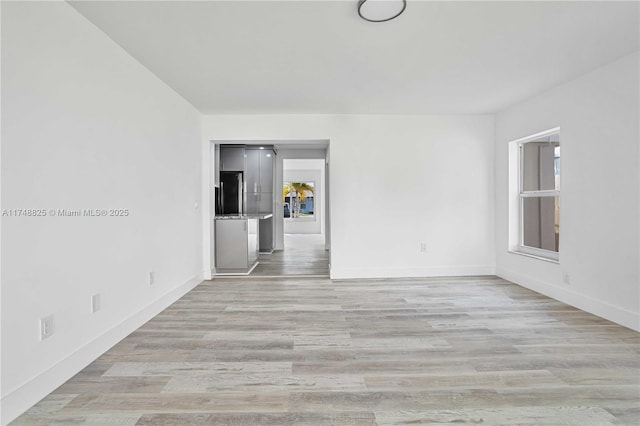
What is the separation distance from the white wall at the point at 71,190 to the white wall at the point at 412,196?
255 centimetres

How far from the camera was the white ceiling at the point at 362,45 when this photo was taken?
2.17 m

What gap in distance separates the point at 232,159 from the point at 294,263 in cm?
281

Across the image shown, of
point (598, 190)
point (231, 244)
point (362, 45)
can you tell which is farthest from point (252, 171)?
point (598, 190)

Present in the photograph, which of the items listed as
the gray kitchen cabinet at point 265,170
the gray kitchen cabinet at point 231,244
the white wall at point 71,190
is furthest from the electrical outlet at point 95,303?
the gray kitchen cabinet at point 265,170

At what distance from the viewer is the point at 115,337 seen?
99.8 inches

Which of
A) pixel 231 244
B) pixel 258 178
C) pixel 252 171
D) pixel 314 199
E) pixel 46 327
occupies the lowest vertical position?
pixel 46 327

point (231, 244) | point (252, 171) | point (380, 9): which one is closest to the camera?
point (380, 9)

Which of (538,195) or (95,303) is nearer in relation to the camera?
(95,303)

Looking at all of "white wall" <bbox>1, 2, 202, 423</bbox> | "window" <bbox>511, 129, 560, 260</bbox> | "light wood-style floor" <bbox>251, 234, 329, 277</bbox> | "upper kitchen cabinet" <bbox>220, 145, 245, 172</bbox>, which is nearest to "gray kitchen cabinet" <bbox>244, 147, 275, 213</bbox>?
"upper kitchen cabinet" <bbox>220, 145, 245, 172</bbox>

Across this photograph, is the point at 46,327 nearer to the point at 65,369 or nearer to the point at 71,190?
the point at 65,369

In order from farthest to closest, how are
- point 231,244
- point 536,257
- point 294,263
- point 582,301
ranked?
1. point 294,263
2. point 231,244
3. point 536,257
4. point 582,301

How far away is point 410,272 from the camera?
4809mm

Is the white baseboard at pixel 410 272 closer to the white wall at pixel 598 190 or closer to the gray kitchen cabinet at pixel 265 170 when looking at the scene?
the white wall at pixel 598 190

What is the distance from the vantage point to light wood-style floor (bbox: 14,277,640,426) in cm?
170
